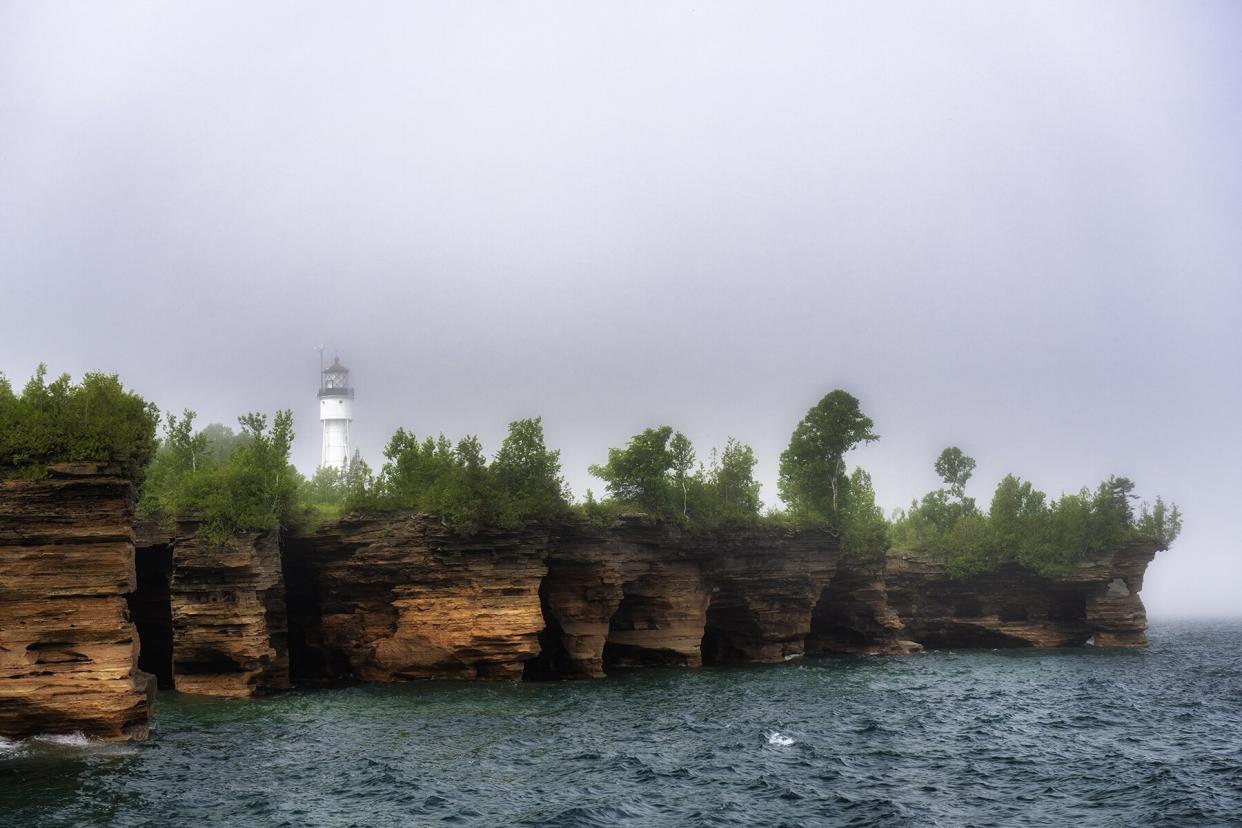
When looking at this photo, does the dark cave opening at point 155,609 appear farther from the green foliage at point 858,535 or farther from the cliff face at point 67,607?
the green foliage at point 858,535

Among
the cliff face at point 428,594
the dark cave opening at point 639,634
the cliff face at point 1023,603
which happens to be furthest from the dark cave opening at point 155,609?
the cliff face at point 1023,603

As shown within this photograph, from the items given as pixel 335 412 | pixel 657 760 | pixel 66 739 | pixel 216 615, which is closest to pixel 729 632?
pixel 216 615

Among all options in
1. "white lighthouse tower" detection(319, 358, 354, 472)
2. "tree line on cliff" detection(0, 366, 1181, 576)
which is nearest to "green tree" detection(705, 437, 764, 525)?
"tree line on cliff" detection(0, 366, 1181, 576)

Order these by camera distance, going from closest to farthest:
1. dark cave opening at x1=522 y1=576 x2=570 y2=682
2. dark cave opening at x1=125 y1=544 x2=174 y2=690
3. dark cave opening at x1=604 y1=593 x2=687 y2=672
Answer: dark cave opening at x1=125 y1=544 x2=174 y2=690
dark cave opening at x1=522 y1=576 x2=570 y2=682
dark cave opening at x1=604 y1=593 x2=687 y2=672

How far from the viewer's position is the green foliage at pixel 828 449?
87.4 metres

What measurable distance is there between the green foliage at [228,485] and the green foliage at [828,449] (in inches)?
1805

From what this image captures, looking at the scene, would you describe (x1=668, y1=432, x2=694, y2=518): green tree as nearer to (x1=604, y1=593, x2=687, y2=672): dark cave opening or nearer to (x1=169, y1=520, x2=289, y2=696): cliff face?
(x1=604, y1=593, x2=687, y2=672): dark cave opening

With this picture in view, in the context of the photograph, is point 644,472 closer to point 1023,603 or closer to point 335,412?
point 1023,603

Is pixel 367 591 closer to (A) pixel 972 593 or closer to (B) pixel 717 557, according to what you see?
(B) pixel 717 557

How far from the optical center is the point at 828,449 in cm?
8806

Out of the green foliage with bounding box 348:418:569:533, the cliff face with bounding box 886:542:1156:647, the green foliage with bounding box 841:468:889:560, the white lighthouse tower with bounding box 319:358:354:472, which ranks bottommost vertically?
the cliff face with bounding box 886:542:1156:647

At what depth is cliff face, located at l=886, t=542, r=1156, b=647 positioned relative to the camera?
88500 millimetres

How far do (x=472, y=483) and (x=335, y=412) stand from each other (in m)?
81.3

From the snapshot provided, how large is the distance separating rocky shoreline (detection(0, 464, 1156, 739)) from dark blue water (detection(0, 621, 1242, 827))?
8.67ft
